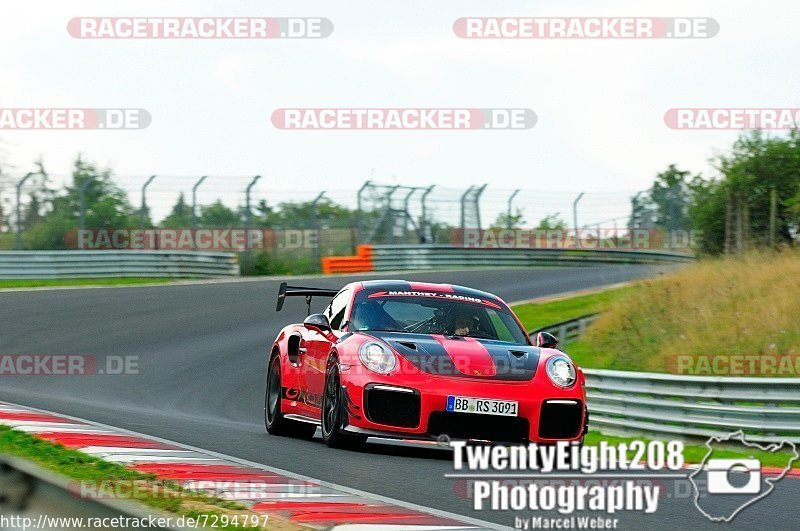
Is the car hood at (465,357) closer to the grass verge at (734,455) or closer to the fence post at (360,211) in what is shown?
the grass verge at (734,455)

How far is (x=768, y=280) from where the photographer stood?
19594 mm

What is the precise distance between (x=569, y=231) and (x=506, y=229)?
1.91 metres

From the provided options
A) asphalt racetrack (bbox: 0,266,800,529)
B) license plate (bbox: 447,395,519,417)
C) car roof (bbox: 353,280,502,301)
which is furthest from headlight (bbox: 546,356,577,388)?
car roof (bbox: 353,280,502,301)

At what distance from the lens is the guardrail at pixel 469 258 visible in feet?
108

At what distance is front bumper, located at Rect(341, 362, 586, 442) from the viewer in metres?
8.77

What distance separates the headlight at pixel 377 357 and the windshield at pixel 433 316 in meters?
0.73

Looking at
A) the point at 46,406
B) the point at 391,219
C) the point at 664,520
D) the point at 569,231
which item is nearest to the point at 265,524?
the point at 664,520

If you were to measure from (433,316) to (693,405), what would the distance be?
306 centimetres

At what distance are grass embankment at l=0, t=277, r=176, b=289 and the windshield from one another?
18.4 meters

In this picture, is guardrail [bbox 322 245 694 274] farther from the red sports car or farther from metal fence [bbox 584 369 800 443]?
the red sports car

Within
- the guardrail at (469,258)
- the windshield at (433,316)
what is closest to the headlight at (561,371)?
the windshield at (433,316)

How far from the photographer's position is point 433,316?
10094mm

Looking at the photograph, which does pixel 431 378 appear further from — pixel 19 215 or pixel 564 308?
pixel 19 215

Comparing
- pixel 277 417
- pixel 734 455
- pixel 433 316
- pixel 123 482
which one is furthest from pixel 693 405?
pixel 123 482
